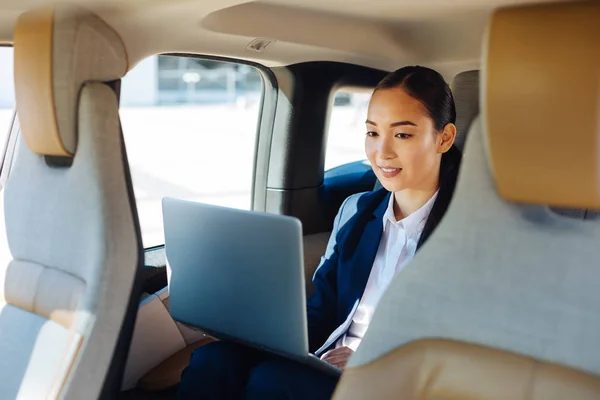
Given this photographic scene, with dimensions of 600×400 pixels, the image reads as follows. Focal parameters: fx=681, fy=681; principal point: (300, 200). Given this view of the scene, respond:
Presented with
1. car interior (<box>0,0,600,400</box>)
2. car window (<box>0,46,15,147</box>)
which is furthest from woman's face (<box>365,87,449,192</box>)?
car window (<box>0,46,15,147</box>)

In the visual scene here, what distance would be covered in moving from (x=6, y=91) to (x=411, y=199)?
1.15 m

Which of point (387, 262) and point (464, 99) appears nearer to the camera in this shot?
point (387, 262)

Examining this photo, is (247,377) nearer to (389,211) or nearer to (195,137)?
(389,211)

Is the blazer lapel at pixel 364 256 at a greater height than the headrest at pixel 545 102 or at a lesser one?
lesser

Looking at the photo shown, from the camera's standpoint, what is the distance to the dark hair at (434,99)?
6.05ft

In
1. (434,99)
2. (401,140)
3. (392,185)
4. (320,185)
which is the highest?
(434,99)

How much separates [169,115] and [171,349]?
539 cm

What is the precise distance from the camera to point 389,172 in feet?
6.09

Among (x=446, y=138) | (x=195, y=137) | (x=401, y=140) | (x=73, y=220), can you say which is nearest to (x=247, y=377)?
(x=73, y=220)

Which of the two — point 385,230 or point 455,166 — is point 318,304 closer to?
point 385,230

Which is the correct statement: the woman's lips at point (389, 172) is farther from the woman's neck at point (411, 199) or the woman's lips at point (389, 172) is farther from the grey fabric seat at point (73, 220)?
the grey fabric seat at point (73, 220)

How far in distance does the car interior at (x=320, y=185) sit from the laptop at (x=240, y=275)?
98 millimetres

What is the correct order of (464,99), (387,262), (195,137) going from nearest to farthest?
(387,262)
(464,99)
(195,137)

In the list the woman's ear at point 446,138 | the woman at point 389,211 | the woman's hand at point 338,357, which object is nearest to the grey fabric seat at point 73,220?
the woman at point 389,211
